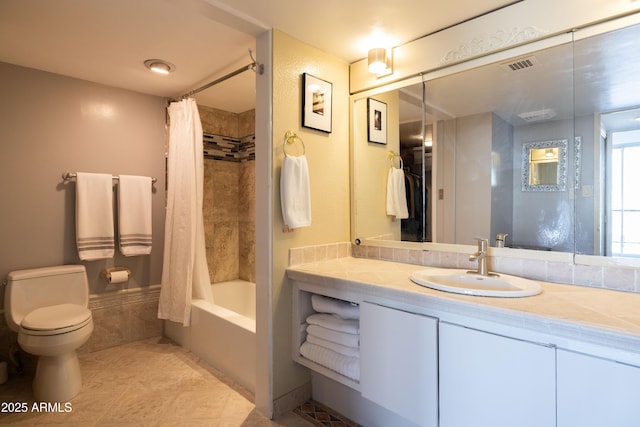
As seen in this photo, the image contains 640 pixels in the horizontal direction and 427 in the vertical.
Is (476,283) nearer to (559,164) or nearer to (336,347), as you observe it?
(559,164)

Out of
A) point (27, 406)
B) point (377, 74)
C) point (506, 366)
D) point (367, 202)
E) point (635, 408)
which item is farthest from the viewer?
point (367, 202)

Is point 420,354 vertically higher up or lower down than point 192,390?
higher up

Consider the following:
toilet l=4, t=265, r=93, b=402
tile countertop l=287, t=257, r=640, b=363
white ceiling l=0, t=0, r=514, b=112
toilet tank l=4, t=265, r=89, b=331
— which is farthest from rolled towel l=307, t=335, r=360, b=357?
toilet tank l=4, t=265, r=89, b=331

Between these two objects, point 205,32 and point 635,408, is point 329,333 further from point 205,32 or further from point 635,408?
point 205,32

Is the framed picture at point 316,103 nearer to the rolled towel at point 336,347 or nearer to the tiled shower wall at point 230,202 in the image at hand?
the rolled towel at point 336,347

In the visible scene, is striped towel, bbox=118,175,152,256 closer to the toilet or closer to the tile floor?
the toilet

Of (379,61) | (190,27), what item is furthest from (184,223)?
(379,61)

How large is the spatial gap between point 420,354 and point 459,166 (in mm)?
1064

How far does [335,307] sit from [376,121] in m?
1.23

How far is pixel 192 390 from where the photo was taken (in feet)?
7.14

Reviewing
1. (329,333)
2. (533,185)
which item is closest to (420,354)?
(329,333)

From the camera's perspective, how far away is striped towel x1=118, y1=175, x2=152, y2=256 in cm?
275

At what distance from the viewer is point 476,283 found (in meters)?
1.68

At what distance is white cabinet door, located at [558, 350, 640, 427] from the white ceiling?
1580 millimetres
